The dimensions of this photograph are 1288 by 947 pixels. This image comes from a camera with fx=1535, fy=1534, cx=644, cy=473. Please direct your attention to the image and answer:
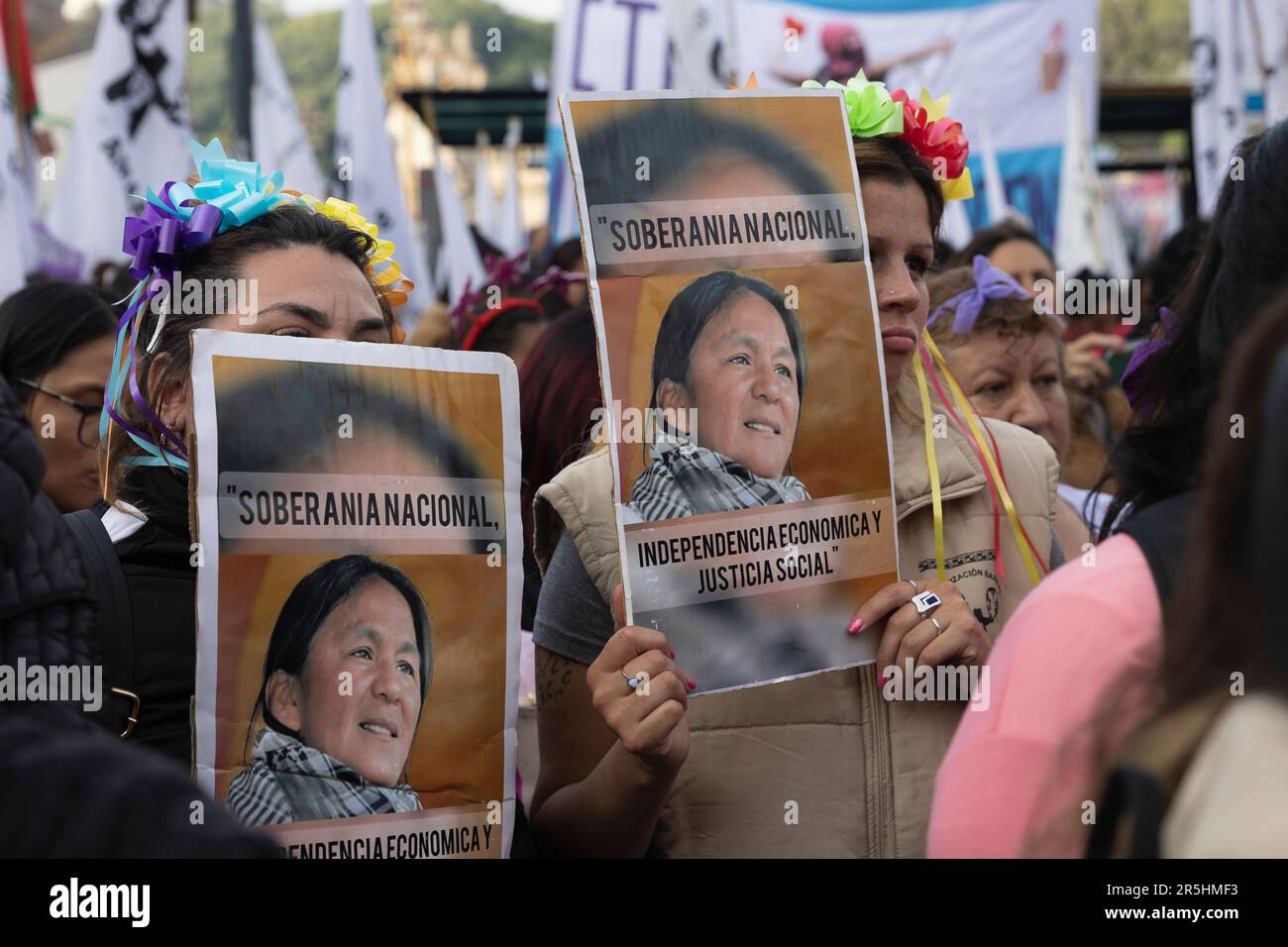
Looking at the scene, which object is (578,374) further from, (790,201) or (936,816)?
(936,816)

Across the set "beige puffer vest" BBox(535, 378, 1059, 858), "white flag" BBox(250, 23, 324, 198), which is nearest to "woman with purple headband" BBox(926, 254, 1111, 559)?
"beige puffer vest" BBox(535, 378, 1059, 858)

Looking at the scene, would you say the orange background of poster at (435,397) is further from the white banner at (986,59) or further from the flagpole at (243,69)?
the flagpole at (243,69)

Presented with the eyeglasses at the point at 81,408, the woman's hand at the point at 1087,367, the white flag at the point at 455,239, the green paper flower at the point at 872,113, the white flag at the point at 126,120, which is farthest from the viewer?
the white flag at the point at 455,239

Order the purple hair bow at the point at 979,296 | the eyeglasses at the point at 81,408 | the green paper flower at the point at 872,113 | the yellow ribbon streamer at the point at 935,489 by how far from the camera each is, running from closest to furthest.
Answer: the yellow ribbon streamer at the point at 935,489 → the green paper flower at the point at 872,113 → the eyeglasses at the point at 81,408 → the purple hair bow at the point at 979,296

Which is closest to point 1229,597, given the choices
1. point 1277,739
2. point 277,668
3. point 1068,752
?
point 1277,739

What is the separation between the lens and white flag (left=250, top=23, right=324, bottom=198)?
349 inches

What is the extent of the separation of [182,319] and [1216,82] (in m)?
7.66

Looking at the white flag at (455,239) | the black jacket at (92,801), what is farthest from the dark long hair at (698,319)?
the white flag at (455,239)

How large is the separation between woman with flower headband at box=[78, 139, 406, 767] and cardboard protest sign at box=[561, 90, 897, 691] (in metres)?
0.51

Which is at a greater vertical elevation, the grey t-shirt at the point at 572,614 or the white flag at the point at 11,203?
the white flag at the point at 11,203

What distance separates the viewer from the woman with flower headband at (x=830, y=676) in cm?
225

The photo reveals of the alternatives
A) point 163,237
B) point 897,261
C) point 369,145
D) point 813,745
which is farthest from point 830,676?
point 369,145

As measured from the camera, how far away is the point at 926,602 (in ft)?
7.52

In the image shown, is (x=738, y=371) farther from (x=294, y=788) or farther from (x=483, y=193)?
(x=483, y=193)
